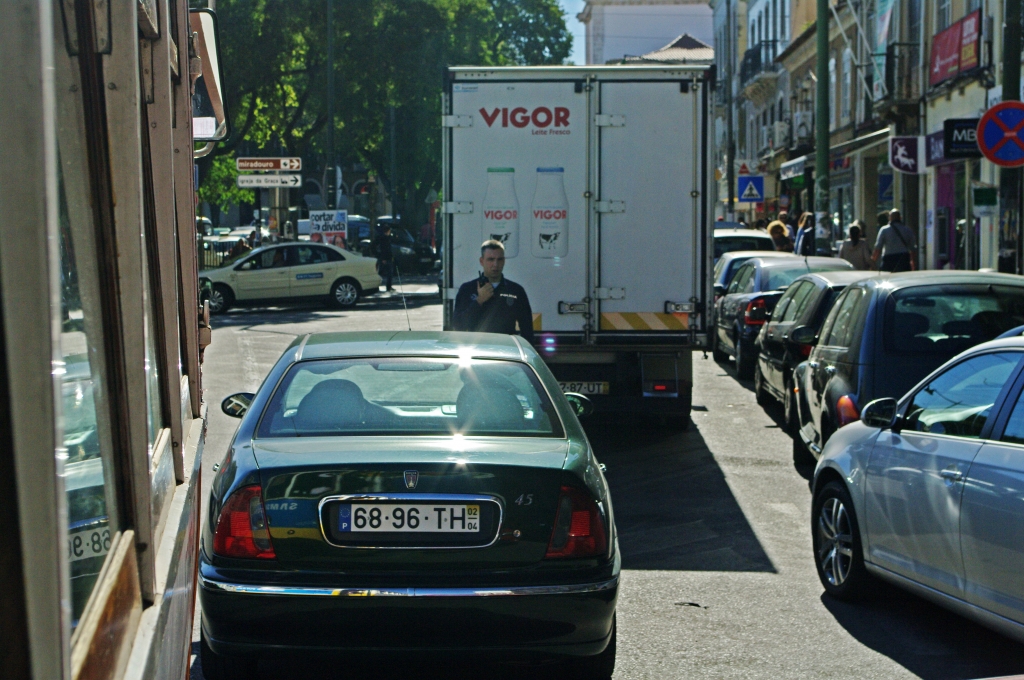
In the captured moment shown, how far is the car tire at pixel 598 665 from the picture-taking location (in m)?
4.79

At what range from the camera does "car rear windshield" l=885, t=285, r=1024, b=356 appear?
832 centimetres

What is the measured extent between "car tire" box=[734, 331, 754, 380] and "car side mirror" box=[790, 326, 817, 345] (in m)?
5.44

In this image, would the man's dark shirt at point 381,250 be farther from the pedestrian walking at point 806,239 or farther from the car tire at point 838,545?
the car tire at point 838,545

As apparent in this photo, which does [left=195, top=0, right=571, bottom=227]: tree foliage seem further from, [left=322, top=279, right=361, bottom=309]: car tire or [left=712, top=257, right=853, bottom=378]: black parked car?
[left=712, top=257, right=853, bottom=378]: black parked car

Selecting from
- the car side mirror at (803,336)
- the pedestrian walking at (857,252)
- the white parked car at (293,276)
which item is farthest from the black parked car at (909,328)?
the white parked car at (293,276)

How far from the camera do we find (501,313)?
890 cm

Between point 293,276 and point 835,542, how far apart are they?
923 inches

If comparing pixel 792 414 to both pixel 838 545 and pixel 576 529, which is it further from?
pixel 576 529

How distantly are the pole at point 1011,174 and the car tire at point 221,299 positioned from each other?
59.9 ft

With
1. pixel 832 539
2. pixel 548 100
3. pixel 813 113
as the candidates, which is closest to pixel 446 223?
pixel 548 100

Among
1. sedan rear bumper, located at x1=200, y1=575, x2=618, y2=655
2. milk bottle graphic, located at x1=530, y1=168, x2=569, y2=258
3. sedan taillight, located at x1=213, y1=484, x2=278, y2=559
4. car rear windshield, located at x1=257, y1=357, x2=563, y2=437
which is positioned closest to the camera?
sedan rear bumper, located at x1=200, y1=575, x2=618, y2=655

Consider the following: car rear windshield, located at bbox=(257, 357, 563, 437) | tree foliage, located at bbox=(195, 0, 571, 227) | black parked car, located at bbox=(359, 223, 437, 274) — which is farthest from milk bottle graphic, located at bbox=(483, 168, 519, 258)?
black parked car, located at bbox=(359, 223, 437, 274)

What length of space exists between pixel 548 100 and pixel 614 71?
1.95ft

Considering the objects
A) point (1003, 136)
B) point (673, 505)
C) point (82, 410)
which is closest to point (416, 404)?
point (673, 505)
